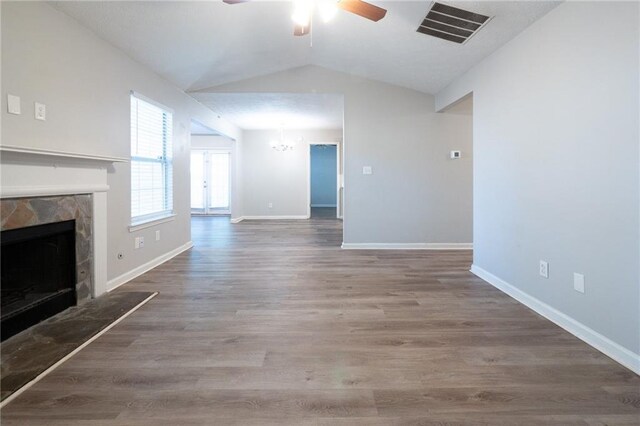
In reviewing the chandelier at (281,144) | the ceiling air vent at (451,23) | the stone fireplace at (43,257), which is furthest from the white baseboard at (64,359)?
the chandelier at (281,144)

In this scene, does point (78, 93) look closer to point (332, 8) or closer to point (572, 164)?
point (332, 8)

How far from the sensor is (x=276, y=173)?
930 cm

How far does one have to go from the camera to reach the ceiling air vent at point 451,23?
9.33ft

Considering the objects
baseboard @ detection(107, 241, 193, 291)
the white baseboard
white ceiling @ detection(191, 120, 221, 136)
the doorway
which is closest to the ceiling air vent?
the white baseboard

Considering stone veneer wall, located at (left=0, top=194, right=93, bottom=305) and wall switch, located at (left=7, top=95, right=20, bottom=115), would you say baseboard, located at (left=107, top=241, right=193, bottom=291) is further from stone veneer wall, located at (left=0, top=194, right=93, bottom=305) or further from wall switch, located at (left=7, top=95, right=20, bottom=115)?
wall switch, located at (left=7, top=95, right=20, bottom=115)

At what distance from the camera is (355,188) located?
522 centimetres

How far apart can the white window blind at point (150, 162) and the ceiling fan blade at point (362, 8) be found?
2557 millimetres

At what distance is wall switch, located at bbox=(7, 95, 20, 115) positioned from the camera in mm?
2157

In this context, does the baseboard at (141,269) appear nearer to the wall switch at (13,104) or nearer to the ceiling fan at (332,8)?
the wall switch at (13,104)

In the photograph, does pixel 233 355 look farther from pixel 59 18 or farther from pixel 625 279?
pixel 59 18

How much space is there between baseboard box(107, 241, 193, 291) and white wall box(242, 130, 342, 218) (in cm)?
439

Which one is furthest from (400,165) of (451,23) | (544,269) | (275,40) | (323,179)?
(323,179)

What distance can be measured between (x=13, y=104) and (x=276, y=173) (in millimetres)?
7178

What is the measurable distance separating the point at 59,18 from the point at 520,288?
4435 mm
